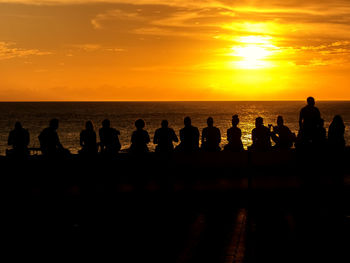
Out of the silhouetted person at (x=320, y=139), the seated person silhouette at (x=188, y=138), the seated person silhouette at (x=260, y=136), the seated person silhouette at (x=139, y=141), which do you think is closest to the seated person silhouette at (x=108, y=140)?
the seated person silhouette at (x=139, y=141)

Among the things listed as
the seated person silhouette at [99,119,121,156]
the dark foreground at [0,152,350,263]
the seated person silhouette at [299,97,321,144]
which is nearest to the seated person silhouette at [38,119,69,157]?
the dark foreground at [0,152,350,263]

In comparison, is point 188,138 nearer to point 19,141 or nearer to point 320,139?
point 320,139

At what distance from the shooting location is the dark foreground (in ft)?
25.3

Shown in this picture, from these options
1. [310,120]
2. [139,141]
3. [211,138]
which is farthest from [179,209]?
[310,120]

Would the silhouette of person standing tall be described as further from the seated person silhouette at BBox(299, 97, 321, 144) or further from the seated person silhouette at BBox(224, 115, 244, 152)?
Answer: the seated person silhouette at BBox(299, 97, 321, 144)

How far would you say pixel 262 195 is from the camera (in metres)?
11.9

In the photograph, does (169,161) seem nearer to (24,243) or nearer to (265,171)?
(265,171)

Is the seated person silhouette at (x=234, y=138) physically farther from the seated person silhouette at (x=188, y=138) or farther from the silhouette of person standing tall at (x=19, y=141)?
the silhouette of person standing tall at (x=19, y=141)

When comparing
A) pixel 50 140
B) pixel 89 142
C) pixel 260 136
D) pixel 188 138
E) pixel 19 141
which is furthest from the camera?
pixel 260 136

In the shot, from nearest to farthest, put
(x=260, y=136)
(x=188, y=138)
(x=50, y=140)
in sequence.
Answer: (x=50, y=140) < (x=188, y=138) < (x=260, y=136)

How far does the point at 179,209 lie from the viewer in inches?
426

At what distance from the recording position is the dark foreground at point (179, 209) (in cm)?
772

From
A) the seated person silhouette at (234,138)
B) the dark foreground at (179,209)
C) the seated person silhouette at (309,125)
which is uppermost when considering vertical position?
the seated person silhouette at (309,125)

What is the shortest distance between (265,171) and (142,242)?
6.55m
